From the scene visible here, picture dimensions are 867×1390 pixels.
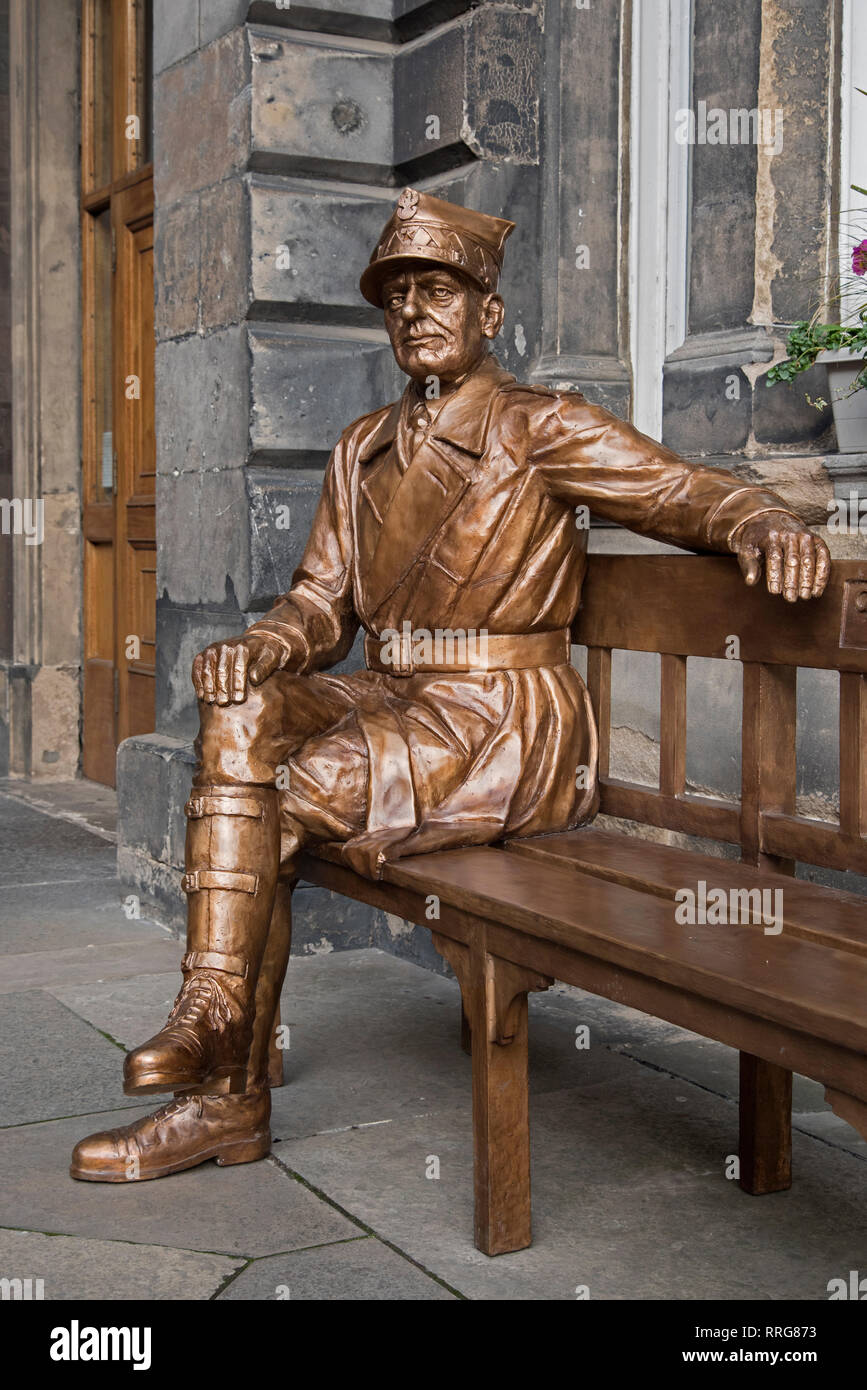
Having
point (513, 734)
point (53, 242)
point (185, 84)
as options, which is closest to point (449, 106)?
point (185, 84)

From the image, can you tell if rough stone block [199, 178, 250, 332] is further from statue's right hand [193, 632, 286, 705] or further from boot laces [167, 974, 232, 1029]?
boot laces [167, 974, 232, 1029]

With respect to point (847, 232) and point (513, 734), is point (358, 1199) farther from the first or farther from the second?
point (847, 232)

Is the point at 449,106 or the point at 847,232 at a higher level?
the point at 449,106

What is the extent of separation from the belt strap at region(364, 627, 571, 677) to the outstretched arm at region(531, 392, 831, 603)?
0.31m

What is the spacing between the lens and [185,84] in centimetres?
508

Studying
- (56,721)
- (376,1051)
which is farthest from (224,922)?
(56,721)

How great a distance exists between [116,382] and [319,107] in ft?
9.89

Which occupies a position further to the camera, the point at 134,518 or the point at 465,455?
the point at 134,518

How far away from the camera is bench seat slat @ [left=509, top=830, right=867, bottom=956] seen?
2.62 m

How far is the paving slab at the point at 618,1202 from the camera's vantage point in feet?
9.02

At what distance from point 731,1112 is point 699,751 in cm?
101

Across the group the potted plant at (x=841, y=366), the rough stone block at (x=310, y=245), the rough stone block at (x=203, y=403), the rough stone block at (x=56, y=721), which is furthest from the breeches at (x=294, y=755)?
the rough stone block at (x=56, y=721)

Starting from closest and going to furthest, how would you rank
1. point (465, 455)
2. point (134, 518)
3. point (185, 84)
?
point (465, 455), point (185, 84), point (134, 518)

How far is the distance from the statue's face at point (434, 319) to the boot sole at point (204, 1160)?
1.60 m
